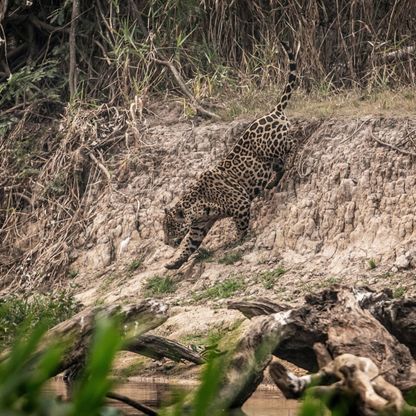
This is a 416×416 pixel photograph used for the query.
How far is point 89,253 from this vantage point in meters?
14.1

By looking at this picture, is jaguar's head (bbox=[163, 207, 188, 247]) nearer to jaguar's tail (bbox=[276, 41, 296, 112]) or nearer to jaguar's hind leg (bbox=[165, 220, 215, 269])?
jaguar's hind leg (bbox=[165, 220, 215, 269])

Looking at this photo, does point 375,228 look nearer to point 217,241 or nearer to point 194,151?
point 217,241

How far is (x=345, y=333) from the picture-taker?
689 cm

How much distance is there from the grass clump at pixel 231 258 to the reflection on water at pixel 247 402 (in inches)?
127

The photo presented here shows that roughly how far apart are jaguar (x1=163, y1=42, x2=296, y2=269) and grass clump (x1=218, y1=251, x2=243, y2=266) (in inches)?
12.3

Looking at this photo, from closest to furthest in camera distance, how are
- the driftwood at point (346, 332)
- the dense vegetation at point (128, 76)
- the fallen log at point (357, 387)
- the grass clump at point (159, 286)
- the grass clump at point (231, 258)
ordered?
the fallen log at point (357, 387) < the driftwood at point (346, 332) < the grass clump at point (159, 286) < the grass clump at point (231, 258) < the dense vegetation at point (128, 76)

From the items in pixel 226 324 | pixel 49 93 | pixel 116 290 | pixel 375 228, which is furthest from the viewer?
pixel 49 93

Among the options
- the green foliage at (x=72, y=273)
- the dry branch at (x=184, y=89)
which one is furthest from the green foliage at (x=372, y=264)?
the green foliage at (x=72, y=273)

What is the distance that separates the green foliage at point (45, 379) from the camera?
181cm

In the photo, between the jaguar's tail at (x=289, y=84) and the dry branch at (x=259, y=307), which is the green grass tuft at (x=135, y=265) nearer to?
the jaguar's tail at (x=289, y=84)

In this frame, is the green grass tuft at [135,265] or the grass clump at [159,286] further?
the green grass tuft at [135,265]

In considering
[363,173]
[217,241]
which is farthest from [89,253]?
[363,173]

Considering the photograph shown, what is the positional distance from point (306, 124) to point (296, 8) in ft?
7.45

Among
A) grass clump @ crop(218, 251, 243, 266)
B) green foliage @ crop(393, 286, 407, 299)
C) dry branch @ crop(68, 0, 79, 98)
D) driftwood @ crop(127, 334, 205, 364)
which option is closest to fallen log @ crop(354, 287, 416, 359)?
driftwood @ crop(127, 334, 205, 364)
